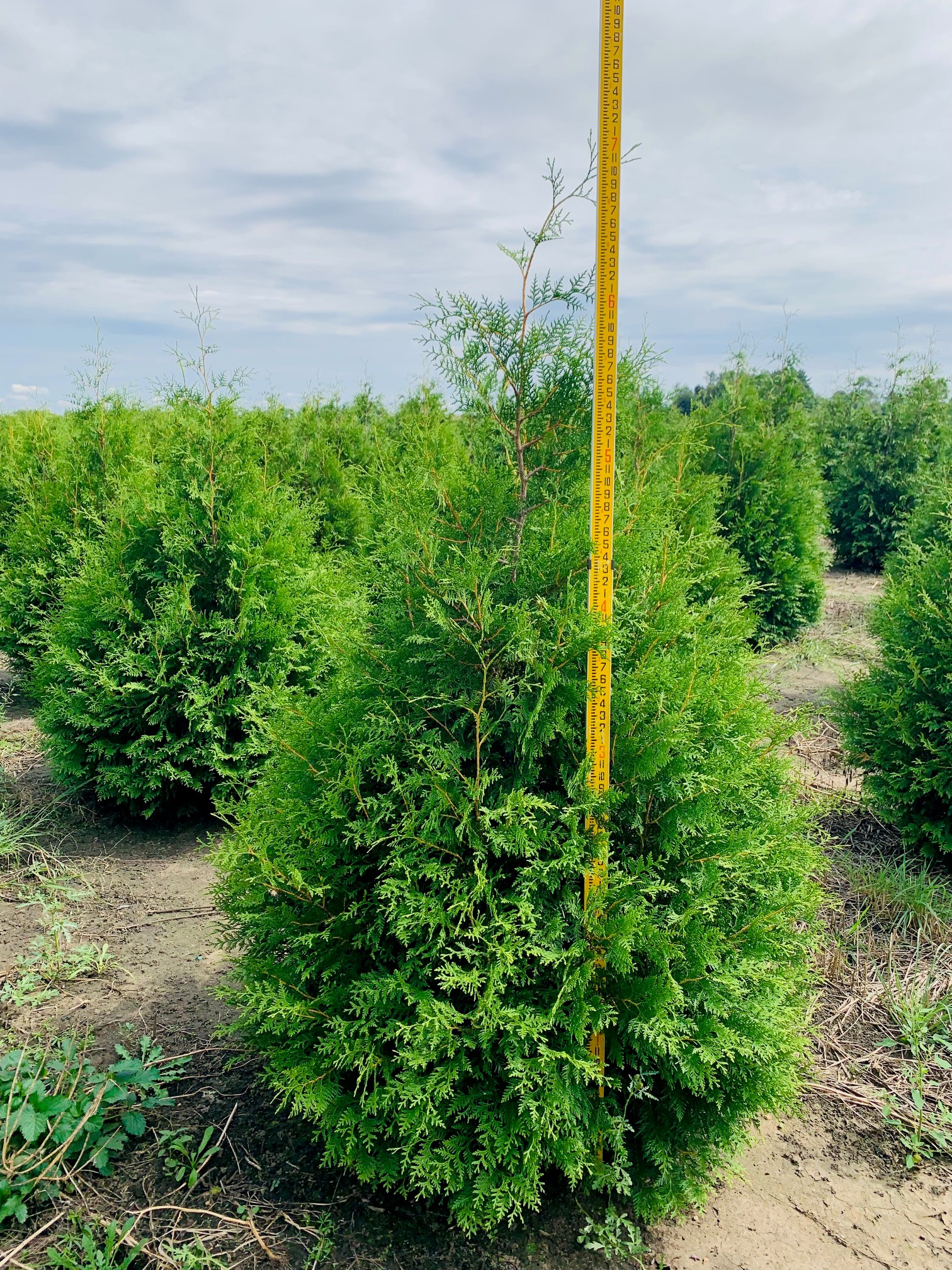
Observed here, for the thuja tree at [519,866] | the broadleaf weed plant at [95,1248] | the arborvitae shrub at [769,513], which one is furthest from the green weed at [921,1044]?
the arborvitae shrub at [769,513]

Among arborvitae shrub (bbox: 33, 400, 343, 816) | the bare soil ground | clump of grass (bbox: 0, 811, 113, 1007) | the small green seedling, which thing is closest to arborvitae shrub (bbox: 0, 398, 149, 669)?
arborvitae shrub (bbox: 33, 400, 343, 816)

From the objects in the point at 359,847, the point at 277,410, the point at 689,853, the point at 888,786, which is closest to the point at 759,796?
the point at 689,853

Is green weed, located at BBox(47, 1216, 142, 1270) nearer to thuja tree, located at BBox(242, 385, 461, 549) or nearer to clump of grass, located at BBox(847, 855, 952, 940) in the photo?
clump of grass, located at BBox(847, 855, 952, 940)

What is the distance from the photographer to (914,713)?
5.34 meters

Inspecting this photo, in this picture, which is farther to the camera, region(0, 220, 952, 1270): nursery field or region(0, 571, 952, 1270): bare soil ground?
region(0, 571, 952, 1270): bare soil ground

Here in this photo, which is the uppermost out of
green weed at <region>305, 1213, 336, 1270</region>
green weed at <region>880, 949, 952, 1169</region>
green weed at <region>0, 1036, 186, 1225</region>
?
green weed at <region>0, 1036, 186, 1225</region>

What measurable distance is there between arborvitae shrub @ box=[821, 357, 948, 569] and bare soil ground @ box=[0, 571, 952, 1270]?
11.0 metres

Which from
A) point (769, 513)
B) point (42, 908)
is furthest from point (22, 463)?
point (769, 513)

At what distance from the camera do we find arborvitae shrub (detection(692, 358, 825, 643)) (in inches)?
392

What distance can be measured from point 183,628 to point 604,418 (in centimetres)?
367

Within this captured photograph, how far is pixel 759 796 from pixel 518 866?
3.00 ft

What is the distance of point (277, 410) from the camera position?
38.6 feet

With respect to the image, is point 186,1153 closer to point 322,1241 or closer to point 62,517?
point 322,1241

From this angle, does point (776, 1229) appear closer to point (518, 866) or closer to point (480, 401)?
point (518, 866)
